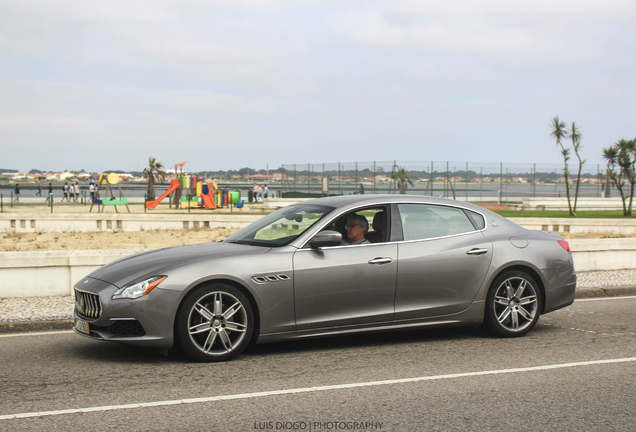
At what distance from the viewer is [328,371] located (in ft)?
18.1

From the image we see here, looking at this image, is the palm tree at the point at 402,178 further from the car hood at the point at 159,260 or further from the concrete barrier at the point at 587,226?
the car hood at the point at 159,260

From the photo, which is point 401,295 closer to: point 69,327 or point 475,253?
point 475,253

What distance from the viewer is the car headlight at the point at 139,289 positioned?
17.9 ft

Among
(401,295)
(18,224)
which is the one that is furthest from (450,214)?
(18,224)

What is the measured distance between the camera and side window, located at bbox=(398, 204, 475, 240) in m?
6.59

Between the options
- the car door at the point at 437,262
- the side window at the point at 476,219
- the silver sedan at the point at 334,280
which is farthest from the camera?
the side window at the point at 476,219

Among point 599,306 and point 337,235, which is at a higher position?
point 337,235

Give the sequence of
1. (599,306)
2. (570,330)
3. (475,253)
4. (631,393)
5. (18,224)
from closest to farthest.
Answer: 1. (631,393)
2. (475,253)
3. (570,330)
4. (599,306)
5. (18,224)

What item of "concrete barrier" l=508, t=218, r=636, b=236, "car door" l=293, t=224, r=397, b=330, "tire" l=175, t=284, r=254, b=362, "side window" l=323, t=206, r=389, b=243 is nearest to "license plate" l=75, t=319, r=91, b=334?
"tire" l=175, t=284, r=254, b=362

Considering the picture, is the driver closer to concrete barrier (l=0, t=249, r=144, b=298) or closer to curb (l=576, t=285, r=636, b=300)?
concrete barrier (l=0, t=249, r=144, b=298)

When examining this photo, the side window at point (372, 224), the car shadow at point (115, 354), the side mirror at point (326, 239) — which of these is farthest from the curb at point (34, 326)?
the side window at point (372, 224)

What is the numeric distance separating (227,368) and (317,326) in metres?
0.94

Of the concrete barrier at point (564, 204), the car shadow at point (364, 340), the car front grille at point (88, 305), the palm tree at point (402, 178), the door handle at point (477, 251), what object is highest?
the palm tree at point (402, 178)

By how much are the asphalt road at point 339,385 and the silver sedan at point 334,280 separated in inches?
11.6
